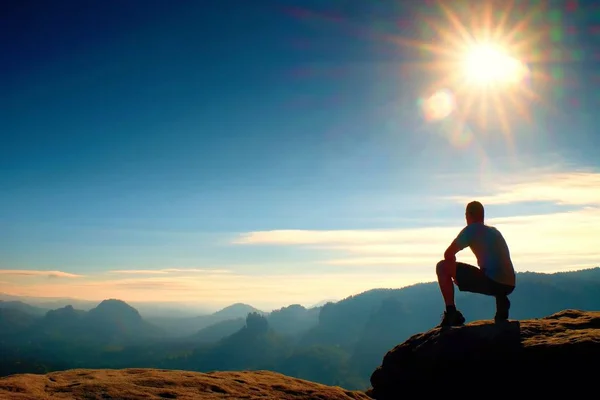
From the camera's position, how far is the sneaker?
17.0 metres

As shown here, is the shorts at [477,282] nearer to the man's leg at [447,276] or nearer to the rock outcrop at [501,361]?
the man's leg at [447,276]

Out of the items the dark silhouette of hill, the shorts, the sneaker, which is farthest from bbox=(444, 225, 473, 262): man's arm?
the dark silhouette of hill

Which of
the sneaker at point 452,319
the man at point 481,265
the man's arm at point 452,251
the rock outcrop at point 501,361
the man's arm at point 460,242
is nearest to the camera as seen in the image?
the rock outcrop at point 501,361

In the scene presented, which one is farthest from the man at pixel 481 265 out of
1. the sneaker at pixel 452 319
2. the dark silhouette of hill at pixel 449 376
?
the dark silhouette of hill at pixel 449 376

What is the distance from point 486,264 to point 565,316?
23.0 ft

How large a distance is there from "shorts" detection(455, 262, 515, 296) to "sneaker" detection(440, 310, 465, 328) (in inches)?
55.1

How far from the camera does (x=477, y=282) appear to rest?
1605 cm

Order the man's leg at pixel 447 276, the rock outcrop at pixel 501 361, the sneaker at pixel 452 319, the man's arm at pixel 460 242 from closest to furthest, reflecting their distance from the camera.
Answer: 1. the rock outcrop at pixel 501 361
2. the man's arm at pixel 460 242
3. the man's leg at pixel 447 276
4. the sneaker at pixel 452 319

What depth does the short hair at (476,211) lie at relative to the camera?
15.9m

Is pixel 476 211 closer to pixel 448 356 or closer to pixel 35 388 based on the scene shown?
pixel 448 356

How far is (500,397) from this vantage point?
540 inches

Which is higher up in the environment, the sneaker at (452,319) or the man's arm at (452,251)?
the man's arm at (452,251)

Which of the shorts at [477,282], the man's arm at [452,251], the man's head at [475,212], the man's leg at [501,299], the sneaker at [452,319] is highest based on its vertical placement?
the man's head at [475,212]

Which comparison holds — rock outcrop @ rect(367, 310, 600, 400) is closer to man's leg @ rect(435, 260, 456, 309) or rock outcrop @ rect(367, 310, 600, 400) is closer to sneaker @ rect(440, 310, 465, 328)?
sneaker @ rect(440, 310, 465, 328)
